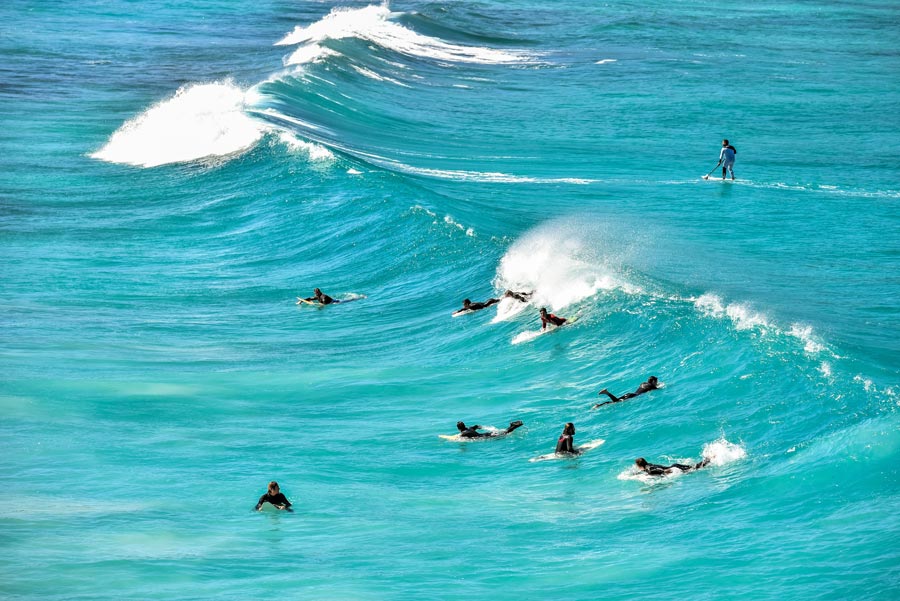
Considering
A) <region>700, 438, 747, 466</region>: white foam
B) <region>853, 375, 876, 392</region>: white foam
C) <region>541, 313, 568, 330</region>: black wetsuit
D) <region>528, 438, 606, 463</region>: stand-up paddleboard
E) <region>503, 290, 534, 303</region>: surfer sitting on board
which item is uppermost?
<region>503, 290, 534, 303</region>: surfer sitting on board

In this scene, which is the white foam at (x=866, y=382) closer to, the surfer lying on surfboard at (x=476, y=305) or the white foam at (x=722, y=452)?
the white foam at (x=722, y=452)

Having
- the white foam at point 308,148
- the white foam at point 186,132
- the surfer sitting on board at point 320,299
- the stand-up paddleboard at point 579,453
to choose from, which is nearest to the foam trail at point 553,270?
the surfer sitting on board at point 320,299

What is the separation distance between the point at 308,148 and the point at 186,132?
30.0 feet

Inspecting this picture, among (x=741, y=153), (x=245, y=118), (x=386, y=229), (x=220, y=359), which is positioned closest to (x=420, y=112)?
(x=245, y=118)

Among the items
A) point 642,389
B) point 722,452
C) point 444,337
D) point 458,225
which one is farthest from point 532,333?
point 458,225

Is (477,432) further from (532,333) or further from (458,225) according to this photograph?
(458,225)

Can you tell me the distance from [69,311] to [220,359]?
505 centimetres

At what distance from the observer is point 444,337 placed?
27.3 m

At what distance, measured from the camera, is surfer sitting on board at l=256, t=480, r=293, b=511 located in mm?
18234

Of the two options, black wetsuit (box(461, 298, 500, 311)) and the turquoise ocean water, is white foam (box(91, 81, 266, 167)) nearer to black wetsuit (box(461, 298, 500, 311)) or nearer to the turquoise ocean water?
the turquoise ocean water

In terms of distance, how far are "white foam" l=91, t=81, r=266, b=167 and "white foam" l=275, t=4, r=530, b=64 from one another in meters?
12.4

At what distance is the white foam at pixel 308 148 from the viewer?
135 feet

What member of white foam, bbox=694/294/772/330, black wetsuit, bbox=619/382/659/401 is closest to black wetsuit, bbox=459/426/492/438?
black wetsuit, bbox=619/382/659/401

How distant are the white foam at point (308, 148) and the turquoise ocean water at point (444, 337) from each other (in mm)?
160
